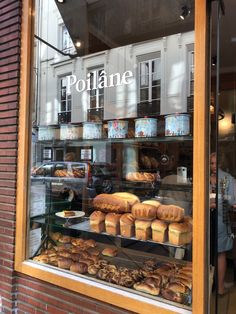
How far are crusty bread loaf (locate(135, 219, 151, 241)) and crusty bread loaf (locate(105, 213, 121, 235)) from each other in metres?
0.16

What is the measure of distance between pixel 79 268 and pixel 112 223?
0.44 meters

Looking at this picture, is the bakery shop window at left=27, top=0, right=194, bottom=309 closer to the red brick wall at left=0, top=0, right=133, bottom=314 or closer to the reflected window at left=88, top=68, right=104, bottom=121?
the reflected window at left=88, top=68, right=104, bottom=121

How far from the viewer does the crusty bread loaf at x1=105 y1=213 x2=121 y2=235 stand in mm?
2177

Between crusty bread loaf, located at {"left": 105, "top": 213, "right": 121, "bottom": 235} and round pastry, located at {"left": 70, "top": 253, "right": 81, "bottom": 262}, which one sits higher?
crusty bread loaf, located at {"left": 105, "top": 213, "right": 121, "bottom": 235}

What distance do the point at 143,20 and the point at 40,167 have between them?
1.96 metres

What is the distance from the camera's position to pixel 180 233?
1872mm

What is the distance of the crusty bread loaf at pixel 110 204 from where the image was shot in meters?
2.23

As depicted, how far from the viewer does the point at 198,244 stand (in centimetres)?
167

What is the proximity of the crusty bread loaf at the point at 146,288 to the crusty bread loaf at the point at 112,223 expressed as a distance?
39 cm

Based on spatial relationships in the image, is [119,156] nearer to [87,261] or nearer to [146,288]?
[87,261]

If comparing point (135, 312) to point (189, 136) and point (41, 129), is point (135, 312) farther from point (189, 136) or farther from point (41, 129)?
point (41, 129)

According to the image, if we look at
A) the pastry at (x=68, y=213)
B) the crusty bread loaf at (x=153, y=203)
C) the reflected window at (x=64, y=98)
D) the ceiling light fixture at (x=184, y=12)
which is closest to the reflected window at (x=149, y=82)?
the ceiling light fixture at (x=184, y=12)

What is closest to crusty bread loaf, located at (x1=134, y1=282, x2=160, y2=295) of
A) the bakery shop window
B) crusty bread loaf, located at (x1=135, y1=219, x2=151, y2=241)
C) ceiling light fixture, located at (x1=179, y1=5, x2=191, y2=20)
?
the bakery shop window

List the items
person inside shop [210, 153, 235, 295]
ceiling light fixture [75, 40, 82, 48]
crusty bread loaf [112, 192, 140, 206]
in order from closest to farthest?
1. crusty bread loaf [112, 192, 140, 206]
2. person inside shop [210, 153, 235, 295]
3. ceiling light fixture [75, 40, 82, 48]
